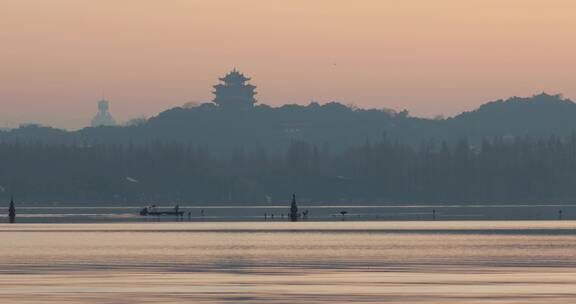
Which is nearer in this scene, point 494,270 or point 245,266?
point 494,270

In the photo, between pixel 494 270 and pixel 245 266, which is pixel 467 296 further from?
pixel 245 266

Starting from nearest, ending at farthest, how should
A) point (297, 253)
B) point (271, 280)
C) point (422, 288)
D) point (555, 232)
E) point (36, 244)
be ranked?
point (422, 288) → point (271, 280) → point (297, 253) → point (36, 244) → point (555, 232)

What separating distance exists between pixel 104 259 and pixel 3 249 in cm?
1347

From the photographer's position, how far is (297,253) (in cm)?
8369

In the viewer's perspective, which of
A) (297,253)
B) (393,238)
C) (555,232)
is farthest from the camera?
(555,232)

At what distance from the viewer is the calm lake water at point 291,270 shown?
51.6 m

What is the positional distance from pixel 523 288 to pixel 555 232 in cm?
6600

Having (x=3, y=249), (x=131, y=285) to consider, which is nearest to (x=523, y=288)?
(x=131, y=285)

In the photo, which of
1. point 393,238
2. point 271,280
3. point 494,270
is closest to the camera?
point 271,280

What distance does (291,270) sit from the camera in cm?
6625

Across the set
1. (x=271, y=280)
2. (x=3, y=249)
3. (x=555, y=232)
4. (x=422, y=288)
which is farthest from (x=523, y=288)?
(x=555, y=232)

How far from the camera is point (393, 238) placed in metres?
108

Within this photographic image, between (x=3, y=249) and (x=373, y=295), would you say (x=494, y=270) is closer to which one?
(x=373, y=295)

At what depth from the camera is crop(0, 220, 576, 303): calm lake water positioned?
51562 mm
